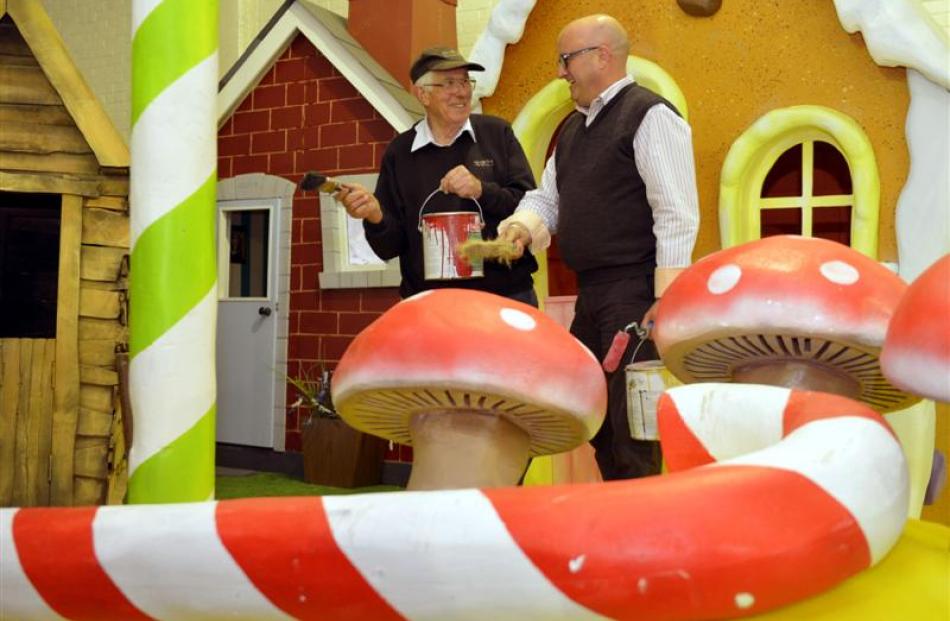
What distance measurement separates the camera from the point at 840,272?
94 cm

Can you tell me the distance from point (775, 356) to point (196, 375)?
1307mm

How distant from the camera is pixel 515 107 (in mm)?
5027

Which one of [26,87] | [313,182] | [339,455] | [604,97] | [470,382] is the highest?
[26,87]

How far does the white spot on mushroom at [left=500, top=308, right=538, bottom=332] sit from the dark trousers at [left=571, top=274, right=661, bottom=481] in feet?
5.32

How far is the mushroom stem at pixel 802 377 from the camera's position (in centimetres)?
101

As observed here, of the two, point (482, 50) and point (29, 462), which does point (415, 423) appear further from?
point (482, 50)

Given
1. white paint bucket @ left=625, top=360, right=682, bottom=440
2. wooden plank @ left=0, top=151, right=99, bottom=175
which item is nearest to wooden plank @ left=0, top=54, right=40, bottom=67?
wooden plank @ left=0, top=151, right=99, bottom=175

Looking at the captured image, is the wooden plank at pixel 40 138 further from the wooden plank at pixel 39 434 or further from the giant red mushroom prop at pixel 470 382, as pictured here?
the giant red mushroom prop at pixel 470 382

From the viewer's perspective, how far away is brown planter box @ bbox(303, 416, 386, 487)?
18.9 ft

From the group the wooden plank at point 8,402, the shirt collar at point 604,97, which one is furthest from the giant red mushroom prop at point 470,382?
the wooden plank at point 8,402

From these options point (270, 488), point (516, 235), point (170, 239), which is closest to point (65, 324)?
point (170, 239)

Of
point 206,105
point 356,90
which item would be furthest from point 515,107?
point 206,105

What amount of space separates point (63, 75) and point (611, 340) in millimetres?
2341

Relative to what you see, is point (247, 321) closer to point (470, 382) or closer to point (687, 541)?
point (470, 382)
